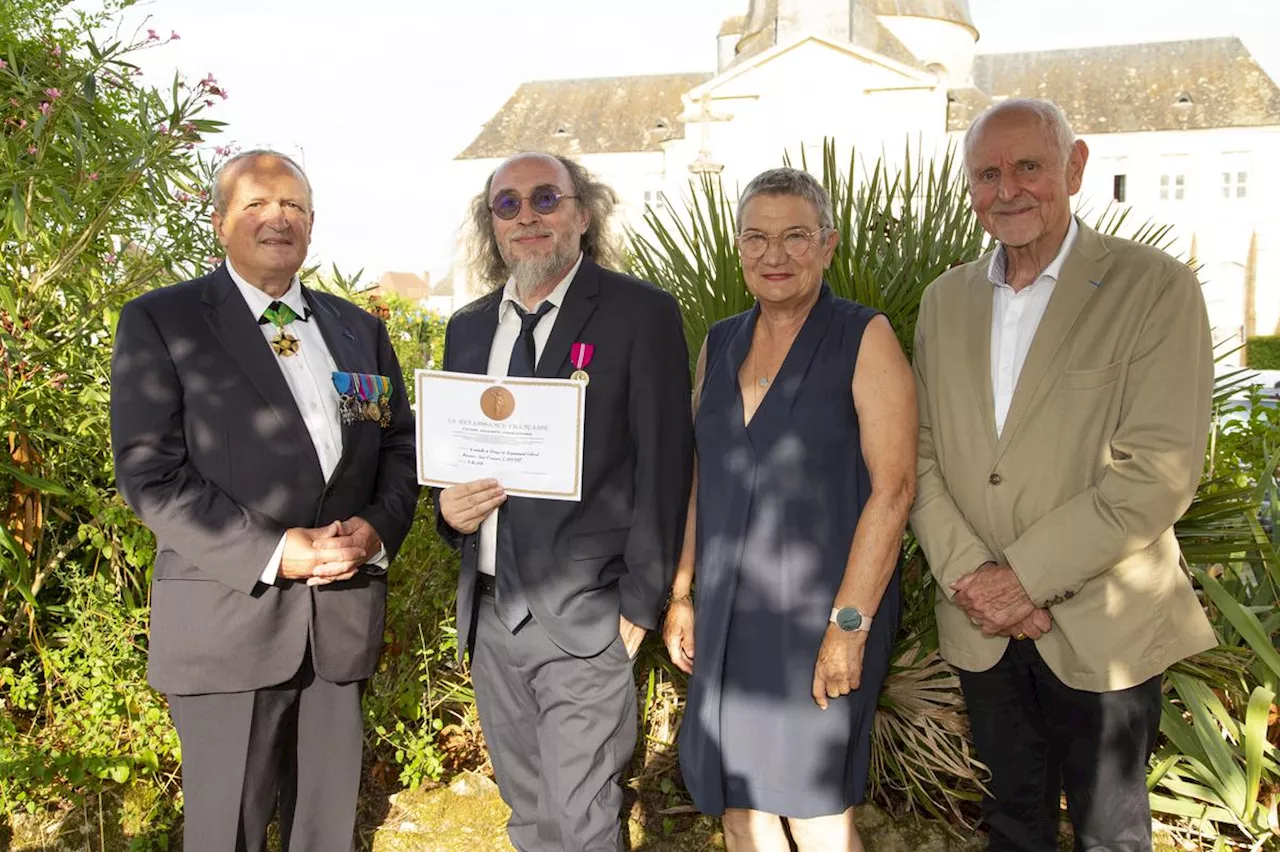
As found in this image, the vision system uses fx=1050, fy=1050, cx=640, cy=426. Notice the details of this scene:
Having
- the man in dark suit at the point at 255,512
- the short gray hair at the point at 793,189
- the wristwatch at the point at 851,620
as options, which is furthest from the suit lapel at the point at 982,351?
the man in dark suit at the point at 255,512

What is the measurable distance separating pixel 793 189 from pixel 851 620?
1149 millimetres

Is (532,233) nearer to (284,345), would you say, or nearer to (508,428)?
(508,428)

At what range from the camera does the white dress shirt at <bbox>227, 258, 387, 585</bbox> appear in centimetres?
302

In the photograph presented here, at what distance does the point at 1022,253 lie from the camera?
9.53ft

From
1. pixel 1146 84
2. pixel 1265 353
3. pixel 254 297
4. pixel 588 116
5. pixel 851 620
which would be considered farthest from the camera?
pixel 588 116

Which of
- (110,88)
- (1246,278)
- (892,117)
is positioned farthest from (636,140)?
(110,88)

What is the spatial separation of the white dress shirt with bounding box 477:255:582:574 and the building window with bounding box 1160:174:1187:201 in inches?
2155

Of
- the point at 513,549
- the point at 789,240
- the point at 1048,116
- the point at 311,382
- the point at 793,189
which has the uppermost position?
the point at 1048,116

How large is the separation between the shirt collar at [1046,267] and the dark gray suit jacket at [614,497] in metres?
0.91

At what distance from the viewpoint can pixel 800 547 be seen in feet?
9.01

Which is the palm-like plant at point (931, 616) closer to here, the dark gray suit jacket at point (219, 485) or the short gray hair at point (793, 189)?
the short gray hair at point (793, 189)

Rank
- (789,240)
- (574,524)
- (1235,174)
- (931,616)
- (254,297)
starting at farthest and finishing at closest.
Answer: (1235,174), (931,616), (254,297), (574,524), (789,240)

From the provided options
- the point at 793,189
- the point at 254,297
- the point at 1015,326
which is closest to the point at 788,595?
the point at 1015,326

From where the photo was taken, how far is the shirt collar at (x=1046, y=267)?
284 centimetres
